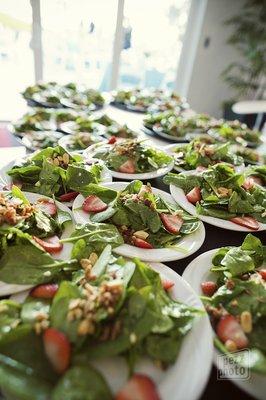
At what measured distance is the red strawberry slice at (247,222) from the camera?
1.29 m

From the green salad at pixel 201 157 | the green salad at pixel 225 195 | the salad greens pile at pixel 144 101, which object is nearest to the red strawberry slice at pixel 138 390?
the green salad at pixel 225 195

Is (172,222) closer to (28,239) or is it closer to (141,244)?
(141,244)

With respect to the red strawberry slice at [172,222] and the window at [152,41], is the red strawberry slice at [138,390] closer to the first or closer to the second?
the red strawberry slice at [172,222]

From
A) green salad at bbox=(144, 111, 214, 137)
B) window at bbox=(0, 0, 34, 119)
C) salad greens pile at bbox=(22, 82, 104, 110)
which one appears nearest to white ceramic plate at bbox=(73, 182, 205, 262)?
green salad at bbox=(144, 111, 214, 137)

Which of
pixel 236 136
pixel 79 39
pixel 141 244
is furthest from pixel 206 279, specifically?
pixel 79 39

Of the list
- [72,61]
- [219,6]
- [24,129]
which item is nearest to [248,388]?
[24,129]

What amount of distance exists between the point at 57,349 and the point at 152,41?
5.84m

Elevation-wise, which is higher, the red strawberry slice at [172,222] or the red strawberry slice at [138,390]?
the red strawberry slice at [172,222]

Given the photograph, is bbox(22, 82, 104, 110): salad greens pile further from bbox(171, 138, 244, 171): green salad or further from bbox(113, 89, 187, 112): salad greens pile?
bbox(171, 138, 244, 171): green salad

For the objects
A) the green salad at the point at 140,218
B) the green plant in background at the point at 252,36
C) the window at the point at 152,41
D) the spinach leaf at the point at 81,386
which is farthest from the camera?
the green plant in background at the point at 252,36

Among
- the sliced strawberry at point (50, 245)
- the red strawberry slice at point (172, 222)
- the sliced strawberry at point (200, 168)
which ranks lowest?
the sliced strawberry at point (50, 245)

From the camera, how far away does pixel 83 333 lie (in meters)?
0.70

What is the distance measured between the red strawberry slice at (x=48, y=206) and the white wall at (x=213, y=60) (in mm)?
5455

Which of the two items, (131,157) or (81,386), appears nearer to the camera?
(81,386)
